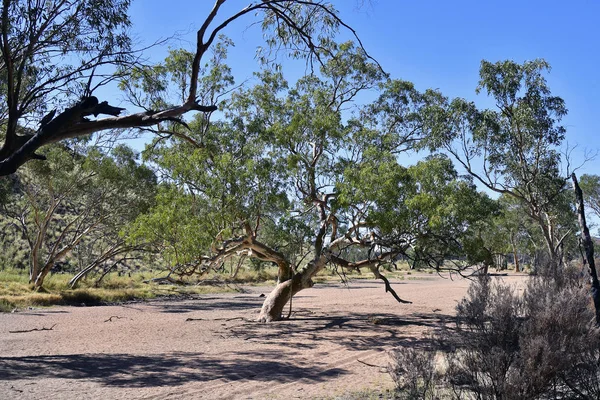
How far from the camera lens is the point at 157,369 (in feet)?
30.0

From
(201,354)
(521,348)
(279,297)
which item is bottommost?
(201,354)

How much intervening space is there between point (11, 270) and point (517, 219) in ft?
128

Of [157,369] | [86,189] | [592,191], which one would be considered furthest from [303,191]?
[592,191]

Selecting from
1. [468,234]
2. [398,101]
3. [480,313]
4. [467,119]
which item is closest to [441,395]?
[480,313]

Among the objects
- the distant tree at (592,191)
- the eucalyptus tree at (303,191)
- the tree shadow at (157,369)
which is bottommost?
the tree shadow at (157,369)

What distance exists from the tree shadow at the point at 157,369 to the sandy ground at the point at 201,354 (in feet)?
0.06

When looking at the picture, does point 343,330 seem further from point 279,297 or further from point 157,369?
point 157,369

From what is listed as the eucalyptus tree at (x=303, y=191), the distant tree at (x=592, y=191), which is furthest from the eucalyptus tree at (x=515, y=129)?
the distant tree at (x=592, y=191)

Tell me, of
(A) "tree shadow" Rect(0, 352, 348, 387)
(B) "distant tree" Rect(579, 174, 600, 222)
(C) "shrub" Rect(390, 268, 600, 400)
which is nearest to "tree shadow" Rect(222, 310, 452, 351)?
(A) "tree shadow" Rect(0, 352, 348, 387)

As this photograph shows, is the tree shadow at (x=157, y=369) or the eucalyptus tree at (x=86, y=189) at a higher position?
the eucalyptus tree at (x=86, y=189)

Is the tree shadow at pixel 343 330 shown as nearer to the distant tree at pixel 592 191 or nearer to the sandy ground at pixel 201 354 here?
the sandy ground at pixel 201 354

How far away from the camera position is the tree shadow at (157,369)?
27.2 ft

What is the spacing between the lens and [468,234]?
45.6 feet

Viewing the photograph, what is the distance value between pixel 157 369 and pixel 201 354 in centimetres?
178
